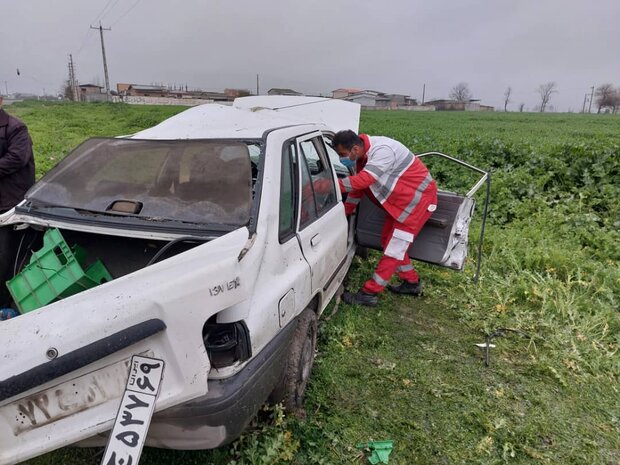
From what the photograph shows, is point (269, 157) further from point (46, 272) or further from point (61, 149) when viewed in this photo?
point (61, 149)

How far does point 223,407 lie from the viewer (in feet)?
5.69

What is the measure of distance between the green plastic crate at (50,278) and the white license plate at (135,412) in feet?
2.99

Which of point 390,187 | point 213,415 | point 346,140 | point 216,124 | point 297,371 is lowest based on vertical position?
point 297,371

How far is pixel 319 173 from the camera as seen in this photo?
314 cm

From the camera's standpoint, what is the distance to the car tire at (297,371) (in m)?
2.45

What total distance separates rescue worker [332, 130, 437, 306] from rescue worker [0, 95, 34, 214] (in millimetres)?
2739

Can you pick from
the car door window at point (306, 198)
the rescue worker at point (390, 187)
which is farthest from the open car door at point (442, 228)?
the car door window at point (306, 198)

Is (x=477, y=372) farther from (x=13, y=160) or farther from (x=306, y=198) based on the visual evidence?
(x=13, y=160)

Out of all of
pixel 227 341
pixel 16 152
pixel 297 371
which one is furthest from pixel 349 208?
pixel 16 152

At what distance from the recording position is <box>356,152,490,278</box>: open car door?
393 centimetres

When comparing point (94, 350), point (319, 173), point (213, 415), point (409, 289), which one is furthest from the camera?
point (409, 289)

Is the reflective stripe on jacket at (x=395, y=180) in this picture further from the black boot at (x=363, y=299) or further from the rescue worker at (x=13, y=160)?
the rescue worker at (x=13, y=160)

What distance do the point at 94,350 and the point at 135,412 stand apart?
10.7 inches

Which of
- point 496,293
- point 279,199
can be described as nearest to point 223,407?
point 279,199
